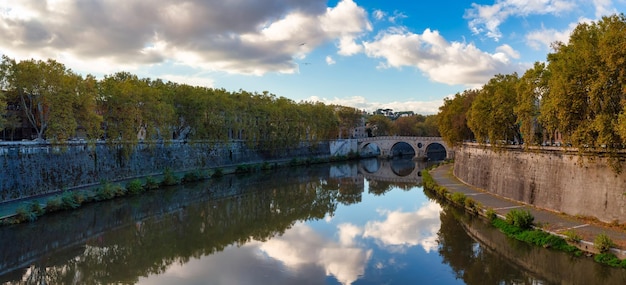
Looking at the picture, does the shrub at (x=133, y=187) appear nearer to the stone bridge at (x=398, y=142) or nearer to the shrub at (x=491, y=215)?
the shrub at (x=491, y=215)

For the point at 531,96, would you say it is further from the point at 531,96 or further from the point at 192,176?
the point at 192,176

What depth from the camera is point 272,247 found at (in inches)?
767

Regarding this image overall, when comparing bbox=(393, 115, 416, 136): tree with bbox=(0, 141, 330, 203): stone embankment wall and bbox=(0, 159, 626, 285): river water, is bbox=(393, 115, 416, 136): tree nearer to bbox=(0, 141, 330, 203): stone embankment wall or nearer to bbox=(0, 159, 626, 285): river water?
bbox=(0, 141, 330, 203): stone embankment wall

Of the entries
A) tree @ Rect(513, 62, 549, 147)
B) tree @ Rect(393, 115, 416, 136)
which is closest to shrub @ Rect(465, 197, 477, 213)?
tree @ Rect(513, 62, 549, 147)

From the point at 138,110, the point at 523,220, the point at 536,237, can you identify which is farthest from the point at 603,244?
the point at 138,110

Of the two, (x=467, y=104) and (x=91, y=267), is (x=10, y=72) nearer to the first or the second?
(x=91, y=267)

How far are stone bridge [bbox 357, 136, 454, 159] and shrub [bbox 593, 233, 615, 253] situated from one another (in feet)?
182

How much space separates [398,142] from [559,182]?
57879 mm

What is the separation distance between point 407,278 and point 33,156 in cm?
2571

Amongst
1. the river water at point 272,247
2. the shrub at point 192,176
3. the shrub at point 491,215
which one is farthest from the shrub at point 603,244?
the shrub at point 192,176

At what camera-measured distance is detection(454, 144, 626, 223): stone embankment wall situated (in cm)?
1862

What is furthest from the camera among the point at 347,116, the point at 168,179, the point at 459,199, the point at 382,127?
the point at 382,127

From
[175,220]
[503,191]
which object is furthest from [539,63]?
[175,220]

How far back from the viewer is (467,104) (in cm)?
4306
